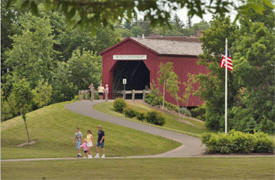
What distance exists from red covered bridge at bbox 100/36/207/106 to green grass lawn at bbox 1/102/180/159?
12284mm

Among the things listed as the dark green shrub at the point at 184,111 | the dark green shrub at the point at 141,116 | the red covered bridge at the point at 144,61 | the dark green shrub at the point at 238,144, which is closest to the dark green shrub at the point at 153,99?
the red covered bridge at the point at 144,61

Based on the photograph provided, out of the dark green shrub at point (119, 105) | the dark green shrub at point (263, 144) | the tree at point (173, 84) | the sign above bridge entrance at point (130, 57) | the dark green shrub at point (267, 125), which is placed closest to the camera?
the dark green shrub at point (263, 144)

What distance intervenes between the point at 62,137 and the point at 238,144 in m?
11.5

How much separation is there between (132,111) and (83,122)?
17.4 ft

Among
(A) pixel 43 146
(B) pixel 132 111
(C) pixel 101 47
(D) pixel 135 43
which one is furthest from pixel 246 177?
(C) pixel 101 47

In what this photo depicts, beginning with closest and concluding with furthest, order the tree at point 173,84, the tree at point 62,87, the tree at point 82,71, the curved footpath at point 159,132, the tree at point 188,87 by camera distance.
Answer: the curved footpath at point 159,132
the tree at point 173,84
the tree at point 188,87
the tree at point 62,87
the tree at point 82,71

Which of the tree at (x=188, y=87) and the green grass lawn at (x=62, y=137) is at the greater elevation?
the tree at (x=188, y=87)

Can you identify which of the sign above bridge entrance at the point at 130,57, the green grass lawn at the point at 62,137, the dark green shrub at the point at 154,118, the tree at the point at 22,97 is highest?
the sign above bridge entrance at the point at 130,57

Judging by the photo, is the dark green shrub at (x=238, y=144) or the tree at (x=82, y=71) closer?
the dark green shrub at (x=238, y=144)

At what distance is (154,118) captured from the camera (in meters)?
40.8

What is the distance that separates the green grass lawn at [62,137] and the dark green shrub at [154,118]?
15.3 ft

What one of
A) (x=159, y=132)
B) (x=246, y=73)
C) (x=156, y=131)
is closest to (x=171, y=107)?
(x=246, y=73)

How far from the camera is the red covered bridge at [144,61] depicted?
50125 mm

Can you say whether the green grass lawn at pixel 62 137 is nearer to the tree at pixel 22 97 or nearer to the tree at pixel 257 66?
the tree at pixel 22 97
